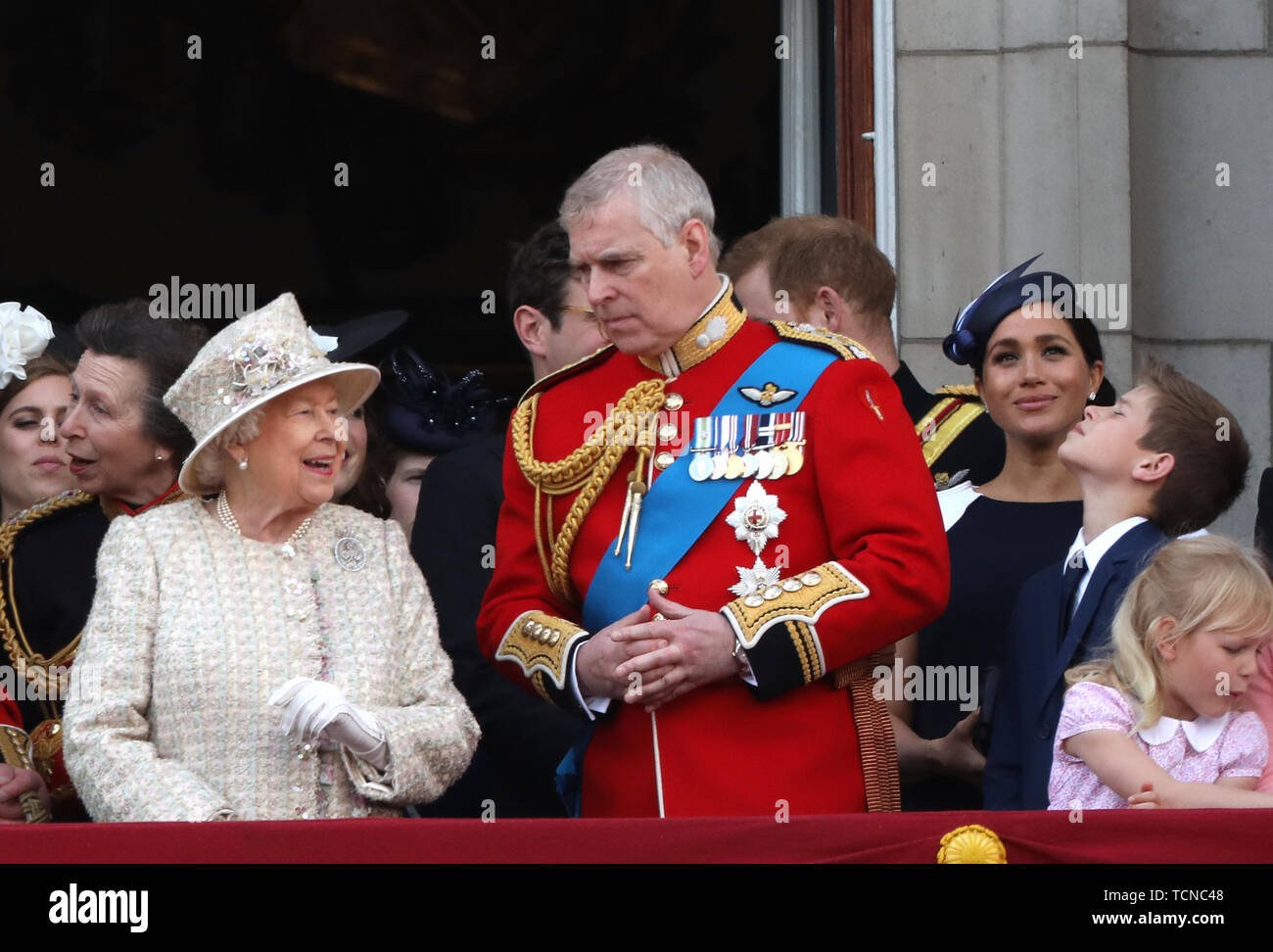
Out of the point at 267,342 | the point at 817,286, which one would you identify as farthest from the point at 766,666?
the point at 817,286

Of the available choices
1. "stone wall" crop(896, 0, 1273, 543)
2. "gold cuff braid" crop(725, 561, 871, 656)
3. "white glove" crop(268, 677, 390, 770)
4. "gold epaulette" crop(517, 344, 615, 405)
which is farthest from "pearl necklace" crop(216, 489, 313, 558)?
"stone wall" crop(896, 0, 1273, 543)

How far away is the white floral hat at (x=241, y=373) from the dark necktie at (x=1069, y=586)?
132cm

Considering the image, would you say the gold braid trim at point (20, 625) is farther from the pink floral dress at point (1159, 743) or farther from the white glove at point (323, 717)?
the pink floral dress at point (1159, 743)

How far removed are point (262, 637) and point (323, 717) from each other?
21 centimetres

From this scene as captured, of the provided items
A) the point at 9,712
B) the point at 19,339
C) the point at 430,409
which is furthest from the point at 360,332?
the point at 9,712

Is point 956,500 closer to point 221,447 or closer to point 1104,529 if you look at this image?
point 1104,529

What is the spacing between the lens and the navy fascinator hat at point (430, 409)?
5.25 m

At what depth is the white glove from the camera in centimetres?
353

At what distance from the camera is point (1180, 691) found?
3.70m

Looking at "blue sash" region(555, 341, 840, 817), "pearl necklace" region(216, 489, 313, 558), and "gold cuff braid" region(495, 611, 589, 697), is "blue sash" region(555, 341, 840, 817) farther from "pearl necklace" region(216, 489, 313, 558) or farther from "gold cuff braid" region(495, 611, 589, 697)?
"pearl necklace" region(216, 489, 313, 558)

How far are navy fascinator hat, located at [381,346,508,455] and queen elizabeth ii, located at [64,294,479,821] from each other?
131 cm

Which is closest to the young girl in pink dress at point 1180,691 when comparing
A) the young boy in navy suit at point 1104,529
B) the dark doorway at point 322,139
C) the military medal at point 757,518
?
the young boy in navy suit at point 1104,529

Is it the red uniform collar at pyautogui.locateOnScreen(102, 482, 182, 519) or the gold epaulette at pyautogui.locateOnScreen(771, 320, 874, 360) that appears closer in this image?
the gold epaulette at pyautogui.locateOnScreen(771, 320, 874, 360)
